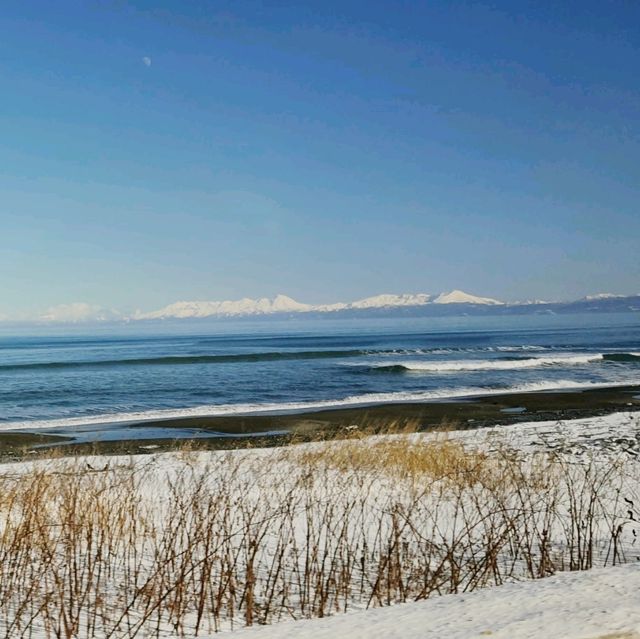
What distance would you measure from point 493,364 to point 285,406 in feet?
76.9

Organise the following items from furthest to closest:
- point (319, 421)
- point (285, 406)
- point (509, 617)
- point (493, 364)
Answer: point (493, 364) → point (285, 406) → point (319, 421) → point (509, 617)

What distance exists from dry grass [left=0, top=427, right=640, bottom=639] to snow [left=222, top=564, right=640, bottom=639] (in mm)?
1665

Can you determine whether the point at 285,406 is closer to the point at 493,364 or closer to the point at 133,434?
the point at 133,434

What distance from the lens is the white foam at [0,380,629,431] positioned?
2422 cm

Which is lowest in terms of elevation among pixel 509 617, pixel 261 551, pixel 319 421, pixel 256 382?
pixel 319 421

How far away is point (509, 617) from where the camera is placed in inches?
107

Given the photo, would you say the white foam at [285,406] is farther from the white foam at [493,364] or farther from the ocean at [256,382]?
the white foam at [493,364]

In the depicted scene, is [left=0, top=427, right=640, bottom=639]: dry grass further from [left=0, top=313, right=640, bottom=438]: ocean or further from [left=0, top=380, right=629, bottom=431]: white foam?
[left=0, top=313, right=640, bottom=438]: ocean

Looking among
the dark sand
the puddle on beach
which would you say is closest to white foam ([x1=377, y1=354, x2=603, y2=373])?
the dark sand

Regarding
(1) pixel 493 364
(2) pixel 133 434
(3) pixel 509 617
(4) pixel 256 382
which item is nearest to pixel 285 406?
(2) pixel 133 434

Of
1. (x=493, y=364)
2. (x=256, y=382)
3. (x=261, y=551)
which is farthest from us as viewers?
(x=493, y=364)

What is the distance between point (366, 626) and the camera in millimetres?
2771

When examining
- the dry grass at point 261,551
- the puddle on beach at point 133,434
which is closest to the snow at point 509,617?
the dry grass at point 261,551

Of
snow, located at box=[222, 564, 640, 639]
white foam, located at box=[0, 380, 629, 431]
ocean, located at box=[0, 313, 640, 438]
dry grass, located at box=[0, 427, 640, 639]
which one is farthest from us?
ocean, located at box=[0, 313, 640, 438]
